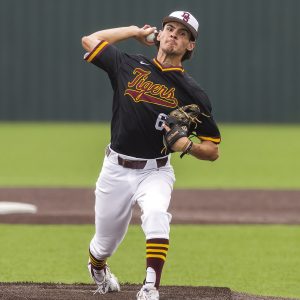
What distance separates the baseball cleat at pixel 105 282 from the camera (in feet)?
21.0

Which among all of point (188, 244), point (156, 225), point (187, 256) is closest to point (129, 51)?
point (188, 244)

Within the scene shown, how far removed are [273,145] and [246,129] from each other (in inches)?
138

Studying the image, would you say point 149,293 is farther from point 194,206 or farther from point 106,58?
point 194,206

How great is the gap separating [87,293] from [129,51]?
17222mm

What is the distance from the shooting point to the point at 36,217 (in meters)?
10.5

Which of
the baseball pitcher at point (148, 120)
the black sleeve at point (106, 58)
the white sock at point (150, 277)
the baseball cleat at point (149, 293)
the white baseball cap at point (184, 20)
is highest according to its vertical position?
the white baseball cap at point (184, 20)

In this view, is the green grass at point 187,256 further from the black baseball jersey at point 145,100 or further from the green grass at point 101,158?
→ the green grass at point 101,158

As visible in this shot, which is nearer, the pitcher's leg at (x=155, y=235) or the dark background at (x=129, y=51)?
the pitcher's leg at (x=155, y=235)

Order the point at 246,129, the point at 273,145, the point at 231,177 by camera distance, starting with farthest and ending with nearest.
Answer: the point at 246,129, the point at 273,145, the point at 231,177

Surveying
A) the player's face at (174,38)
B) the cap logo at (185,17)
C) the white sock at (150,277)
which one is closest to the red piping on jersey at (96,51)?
the player's face at (174,38)

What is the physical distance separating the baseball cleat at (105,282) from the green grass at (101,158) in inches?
270

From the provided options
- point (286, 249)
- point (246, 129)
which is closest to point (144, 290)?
point (286, 249)

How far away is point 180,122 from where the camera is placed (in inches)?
228

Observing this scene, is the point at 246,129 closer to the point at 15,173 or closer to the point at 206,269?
the point at 15,173
